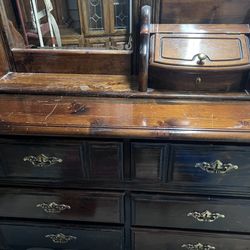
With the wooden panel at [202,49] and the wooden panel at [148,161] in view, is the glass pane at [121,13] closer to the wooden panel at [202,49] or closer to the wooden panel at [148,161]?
the wooden panel at [202,49]

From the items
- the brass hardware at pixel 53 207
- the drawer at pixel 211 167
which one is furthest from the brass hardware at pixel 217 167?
the brass hardware at pixel 53 207

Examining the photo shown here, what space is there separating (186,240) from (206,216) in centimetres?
16

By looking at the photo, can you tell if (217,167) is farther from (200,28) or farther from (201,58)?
(200,28)

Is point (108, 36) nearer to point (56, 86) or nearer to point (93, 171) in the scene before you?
point (56, 86)

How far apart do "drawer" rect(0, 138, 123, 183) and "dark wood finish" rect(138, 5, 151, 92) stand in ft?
0.84

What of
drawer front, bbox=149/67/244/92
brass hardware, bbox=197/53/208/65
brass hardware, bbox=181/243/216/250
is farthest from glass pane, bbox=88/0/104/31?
brass hardware, bbox=181/243/216/250

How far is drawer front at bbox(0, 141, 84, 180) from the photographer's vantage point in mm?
857

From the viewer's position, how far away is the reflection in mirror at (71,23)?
978 mm

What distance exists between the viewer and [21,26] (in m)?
1.04

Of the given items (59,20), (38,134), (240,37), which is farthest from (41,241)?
(240,37)

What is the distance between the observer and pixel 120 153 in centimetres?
84

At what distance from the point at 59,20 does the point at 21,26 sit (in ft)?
0.52

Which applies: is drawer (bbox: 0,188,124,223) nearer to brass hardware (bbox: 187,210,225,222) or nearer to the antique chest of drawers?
the antique chest of drawers

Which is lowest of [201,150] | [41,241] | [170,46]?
[41,241]
